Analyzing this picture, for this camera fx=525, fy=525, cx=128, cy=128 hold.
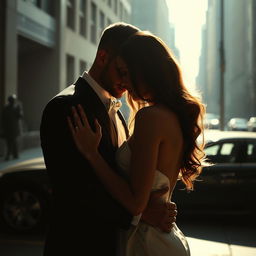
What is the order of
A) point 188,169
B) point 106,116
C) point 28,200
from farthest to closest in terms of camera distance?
point 28,200
point 188,169
point 106,116

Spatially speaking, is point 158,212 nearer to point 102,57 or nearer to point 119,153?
point 119,153

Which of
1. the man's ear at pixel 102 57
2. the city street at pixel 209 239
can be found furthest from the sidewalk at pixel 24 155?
the man's ear at pixel 102 57

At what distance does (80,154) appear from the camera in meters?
2.11

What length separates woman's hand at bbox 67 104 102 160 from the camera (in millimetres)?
2080

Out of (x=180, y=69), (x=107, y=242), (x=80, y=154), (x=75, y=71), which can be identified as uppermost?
(x=75, y=71)

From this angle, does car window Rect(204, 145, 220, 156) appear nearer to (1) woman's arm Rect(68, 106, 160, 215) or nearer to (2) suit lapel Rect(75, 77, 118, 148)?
(2) suit lapel Rect(75, 77, 118, 148)

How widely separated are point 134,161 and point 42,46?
2408 centimetres

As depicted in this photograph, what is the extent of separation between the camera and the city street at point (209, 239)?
619cm

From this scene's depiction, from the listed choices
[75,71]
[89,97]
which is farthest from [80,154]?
[75,71]

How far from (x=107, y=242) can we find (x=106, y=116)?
0.52 metres

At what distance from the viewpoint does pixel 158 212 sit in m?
2.23

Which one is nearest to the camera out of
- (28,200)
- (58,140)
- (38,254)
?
(58,140)

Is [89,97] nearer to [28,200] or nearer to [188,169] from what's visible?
[188,169]

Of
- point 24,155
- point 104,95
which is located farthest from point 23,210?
point 24,155
